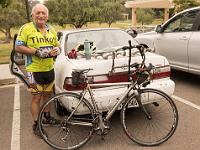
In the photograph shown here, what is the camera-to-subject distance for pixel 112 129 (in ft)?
15.7

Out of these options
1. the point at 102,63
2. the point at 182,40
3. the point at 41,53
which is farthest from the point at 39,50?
the point at 182,40

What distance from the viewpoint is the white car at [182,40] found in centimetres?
679

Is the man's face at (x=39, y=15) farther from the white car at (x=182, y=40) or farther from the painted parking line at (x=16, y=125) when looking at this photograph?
the white car at (x=182, y=40)

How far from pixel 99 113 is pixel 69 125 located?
1.38 ft

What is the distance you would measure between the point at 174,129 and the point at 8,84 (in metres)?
5.17

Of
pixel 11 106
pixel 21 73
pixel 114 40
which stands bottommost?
pixel 11 106

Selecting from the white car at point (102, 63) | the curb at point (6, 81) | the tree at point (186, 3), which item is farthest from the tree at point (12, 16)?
the white car at point (102, 63)

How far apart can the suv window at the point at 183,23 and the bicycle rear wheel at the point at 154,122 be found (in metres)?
2.96

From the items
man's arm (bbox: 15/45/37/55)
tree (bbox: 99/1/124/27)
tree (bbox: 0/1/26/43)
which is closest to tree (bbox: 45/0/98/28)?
tree (bbox: 99/1/124/27)

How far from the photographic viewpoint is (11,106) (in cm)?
627

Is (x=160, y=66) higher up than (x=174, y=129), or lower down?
higher up

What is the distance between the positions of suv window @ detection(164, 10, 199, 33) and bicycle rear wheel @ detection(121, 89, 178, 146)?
9.70ft

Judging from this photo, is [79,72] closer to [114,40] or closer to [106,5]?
[114,40]

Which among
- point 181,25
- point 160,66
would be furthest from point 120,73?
point 181,25
